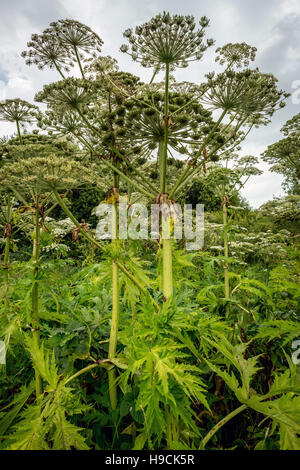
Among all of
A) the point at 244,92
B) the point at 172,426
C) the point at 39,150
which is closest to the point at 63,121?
the point at 39,150

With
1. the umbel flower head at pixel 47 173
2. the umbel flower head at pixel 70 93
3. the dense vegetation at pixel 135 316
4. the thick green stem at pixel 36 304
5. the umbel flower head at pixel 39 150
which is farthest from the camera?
the umbel flower head at pixel 39 150

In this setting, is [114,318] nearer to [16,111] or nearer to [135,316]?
[135,316]

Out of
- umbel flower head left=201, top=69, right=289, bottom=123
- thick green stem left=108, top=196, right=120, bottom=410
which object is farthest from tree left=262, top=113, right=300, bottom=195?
thick green stem left=108, top=196, right=120, bottom=410

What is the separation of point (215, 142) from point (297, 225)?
10.6ft

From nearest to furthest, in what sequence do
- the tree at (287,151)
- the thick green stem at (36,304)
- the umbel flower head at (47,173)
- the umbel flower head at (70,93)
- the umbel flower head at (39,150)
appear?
the thick green stem at (36,304) → the umbel flower head at (47,173) → the umbel flower head at (70,93) → the umbel flower head at (39,150) → the tree at (287,151)

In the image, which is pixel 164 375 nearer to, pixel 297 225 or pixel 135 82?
pixel 135 82

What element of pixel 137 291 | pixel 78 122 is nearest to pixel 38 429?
pixel 137 291

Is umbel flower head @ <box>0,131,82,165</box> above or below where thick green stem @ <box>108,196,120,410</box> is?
above

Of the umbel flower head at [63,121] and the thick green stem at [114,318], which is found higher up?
the umbel flower head at [63,121]

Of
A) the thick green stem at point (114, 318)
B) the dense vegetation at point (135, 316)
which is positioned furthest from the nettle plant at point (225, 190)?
the thick green stem at point (114, 318)

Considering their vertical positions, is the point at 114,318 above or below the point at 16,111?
below

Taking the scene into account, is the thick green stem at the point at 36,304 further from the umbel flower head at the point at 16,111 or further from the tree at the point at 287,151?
the tree at the point at 287,151

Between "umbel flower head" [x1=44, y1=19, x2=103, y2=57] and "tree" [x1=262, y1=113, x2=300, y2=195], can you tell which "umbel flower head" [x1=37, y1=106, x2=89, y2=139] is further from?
"tree" [x1=262, y1=113, x2=300, y2=195]

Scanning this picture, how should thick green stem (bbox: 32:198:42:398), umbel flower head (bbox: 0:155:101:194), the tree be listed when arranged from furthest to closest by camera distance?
the tree → umbel flower head (bbox: 0:155:101:194) → thick green stem (bbox: 32:198:42:398)
